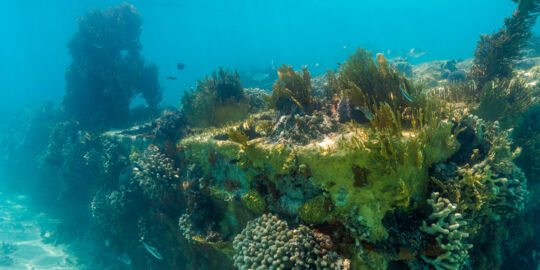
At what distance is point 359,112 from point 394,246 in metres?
2.53

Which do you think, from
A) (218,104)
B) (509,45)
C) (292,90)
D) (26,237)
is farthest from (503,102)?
(26,237)

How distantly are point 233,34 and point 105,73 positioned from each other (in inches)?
4801

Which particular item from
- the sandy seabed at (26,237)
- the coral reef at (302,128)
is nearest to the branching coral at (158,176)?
the coral reef at (302,128)

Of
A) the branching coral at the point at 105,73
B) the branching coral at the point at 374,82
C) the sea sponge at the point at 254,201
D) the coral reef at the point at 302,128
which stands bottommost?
the sea sponge at the point at 254,201

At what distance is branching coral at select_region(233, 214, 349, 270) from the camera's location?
3372mm

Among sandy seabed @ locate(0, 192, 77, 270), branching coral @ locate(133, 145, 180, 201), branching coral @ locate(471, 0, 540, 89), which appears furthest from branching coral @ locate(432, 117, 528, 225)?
sandy seabed @ locate(0, 192, 77, 270)

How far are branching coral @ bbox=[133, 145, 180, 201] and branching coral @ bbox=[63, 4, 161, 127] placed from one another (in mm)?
11101

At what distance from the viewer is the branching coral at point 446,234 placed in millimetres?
3133

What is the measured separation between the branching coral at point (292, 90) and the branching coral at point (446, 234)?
10.9 feet

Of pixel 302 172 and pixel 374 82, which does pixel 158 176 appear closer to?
pixel 302 172

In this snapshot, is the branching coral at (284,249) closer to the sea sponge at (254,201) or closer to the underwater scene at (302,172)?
the underwater scene at (302,172)

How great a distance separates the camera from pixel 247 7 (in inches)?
3588

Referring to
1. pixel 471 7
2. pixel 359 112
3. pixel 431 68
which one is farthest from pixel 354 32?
pixel 471 7

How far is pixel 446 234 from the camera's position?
326 cm
